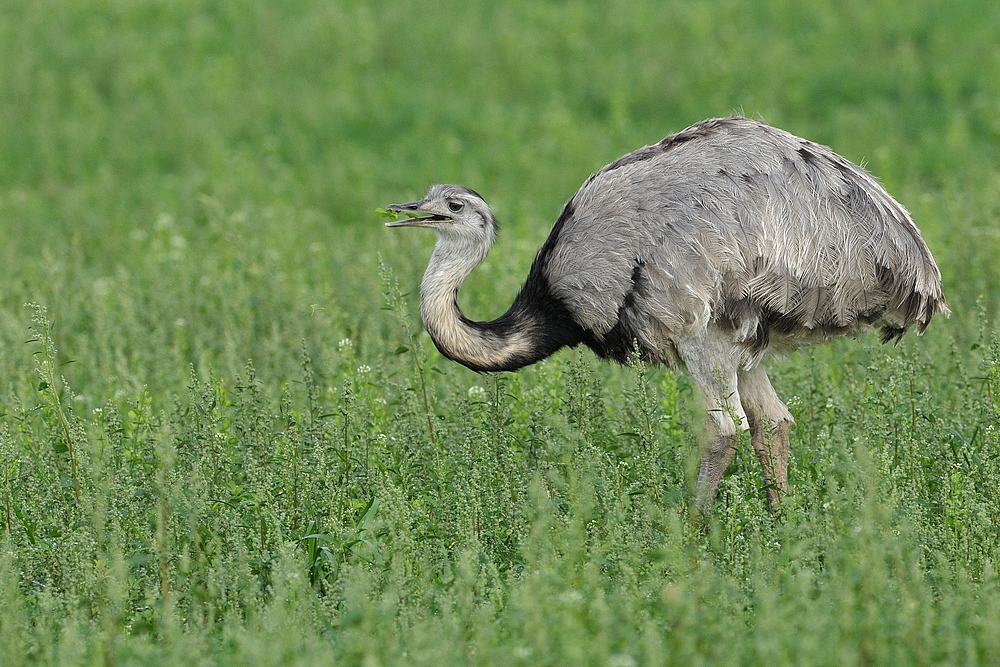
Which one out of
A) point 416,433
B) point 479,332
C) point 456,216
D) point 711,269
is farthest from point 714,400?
point 456,216

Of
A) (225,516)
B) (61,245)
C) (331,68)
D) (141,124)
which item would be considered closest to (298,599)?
(225,516)

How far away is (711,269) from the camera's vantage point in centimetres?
559

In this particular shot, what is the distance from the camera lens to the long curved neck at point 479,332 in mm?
6004

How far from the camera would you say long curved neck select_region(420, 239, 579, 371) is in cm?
600

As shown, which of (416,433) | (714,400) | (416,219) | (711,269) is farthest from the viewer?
(416,219)

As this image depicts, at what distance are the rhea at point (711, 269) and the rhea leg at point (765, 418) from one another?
0.01 metres

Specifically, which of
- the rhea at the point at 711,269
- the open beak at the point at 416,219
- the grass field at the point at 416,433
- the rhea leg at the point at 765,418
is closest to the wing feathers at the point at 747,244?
the rhea at the point at 711,269

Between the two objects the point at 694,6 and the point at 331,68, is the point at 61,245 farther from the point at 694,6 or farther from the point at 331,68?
the point at 694,6

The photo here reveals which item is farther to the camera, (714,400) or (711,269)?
(714,400)

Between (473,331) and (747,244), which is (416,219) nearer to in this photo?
(473,331)

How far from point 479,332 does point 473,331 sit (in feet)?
0.09

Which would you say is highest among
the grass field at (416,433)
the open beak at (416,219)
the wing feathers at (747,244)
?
the wing feathers at (747,244)

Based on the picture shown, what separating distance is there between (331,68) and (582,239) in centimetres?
1043

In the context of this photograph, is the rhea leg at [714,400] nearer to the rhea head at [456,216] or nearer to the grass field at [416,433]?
the grass field at [416,433]
